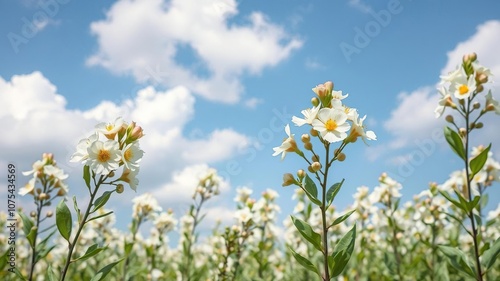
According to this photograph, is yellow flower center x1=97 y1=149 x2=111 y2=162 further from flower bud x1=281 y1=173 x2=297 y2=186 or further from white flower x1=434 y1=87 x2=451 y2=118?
white flower x1=434 y1=87 x2=451 y2=118

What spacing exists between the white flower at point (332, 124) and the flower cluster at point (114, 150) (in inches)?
38.4

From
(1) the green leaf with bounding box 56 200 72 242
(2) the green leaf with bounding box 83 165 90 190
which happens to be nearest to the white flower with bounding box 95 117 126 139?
(2) the green leaf with bounding box 83 165 90 190

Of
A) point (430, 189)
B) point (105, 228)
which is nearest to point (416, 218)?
point (430, 189)

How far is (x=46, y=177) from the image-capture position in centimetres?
346

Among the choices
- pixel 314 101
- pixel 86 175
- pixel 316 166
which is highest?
pixel 314 101

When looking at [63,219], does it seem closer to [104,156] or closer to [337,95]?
[104,156]

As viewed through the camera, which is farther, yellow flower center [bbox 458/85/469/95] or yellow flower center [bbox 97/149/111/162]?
yellow flower center [bbox 458/85/469/95]

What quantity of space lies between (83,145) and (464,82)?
97.0 inches

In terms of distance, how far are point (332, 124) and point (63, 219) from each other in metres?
1.53

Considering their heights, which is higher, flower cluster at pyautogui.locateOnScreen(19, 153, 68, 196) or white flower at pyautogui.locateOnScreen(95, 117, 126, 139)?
flower cluster at pyautogui.locateOnScreen(19, 153, 68, 196)

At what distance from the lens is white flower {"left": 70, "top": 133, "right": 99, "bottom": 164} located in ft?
7.31

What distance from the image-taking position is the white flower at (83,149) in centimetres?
223

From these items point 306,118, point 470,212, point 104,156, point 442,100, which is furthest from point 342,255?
point 442,100

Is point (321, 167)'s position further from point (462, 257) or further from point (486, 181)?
point (486, 181)
